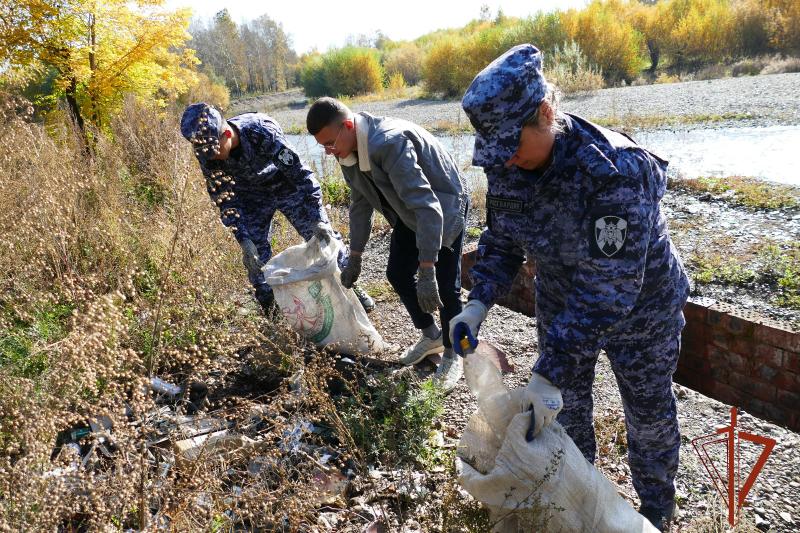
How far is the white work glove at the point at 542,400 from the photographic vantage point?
1.56 m

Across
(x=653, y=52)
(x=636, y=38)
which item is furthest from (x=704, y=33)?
(x=636, y=38)

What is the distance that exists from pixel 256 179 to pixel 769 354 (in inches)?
113

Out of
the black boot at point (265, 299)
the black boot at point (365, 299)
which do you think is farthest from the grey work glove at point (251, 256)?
the black boot at point (365, 299)

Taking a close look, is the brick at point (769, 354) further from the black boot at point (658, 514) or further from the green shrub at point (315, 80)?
the green shrub at point (315, 80)

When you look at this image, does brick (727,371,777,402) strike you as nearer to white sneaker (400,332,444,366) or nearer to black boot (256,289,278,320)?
white sneaker (400,332,444,366)

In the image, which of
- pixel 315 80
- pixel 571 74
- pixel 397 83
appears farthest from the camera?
pixel 315 80

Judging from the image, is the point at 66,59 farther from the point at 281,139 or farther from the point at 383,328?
the point at 383,328

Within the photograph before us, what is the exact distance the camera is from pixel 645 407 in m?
1.85

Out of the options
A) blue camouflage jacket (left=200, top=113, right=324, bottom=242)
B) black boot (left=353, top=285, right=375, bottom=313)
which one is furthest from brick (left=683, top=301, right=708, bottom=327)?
black boot (left=353, top=285, right=375, bottom=313)

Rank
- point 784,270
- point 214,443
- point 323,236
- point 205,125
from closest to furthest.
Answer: point 214,443, point 205,125, point 323,236, point 784,270

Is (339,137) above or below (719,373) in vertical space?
above

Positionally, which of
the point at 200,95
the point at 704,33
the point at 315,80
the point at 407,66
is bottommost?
the point at 200,95

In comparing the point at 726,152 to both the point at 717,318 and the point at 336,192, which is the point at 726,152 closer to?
the point at 336,192

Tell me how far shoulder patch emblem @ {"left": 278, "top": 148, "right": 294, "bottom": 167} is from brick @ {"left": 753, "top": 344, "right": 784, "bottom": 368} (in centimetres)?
266
